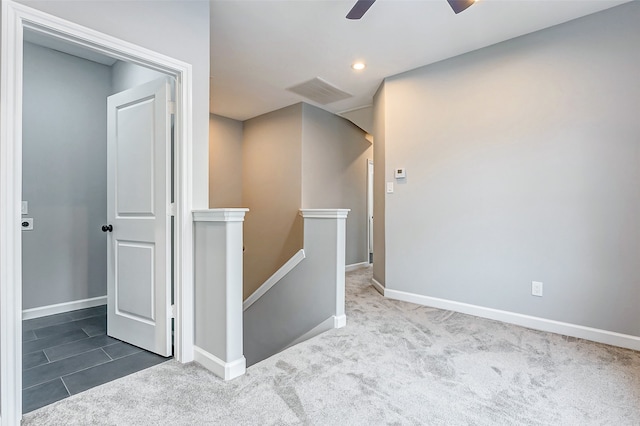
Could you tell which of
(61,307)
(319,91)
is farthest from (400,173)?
(61,307)

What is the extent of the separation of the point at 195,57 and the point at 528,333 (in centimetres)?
330

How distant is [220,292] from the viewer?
6.16ft

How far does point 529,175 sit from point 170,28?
9.81ft

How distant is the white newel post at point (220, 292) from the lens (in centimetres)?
183

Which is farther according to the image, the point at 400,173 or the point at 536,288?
the point at 400,173

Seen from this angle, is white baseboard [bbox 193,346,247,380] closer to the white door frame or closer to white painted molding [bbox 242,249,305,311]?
the white door frame

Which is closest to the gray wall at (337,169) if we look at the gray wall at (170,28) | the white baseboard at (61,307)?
the gray wall at (170,28)

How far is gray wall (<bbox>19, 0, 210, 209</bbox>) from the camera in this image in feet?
5.42

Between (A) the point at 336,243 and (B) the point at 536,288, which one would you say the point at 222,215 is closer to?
(A) the point at 336,243

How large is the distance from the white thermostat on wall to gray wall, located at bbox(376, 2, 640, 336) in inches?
1.9

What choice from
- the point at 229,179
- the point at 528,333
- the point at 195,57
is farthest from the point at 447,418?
the point at 229,179

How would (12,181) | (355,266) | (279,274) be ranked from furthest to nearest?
(355,266) → (279,274) → (12,181)

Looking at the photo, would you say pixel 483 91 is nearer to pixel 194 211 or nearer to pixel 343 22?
pixel 343 22

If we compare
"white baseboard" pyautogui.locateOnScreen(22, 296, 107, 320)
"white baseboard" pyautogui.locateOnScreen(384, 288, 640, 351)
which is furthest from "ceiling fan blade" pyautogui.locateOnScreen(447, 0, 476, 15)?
"white baseboard" pyautogui.locateOnScreen(22, 296, 107, 320)
